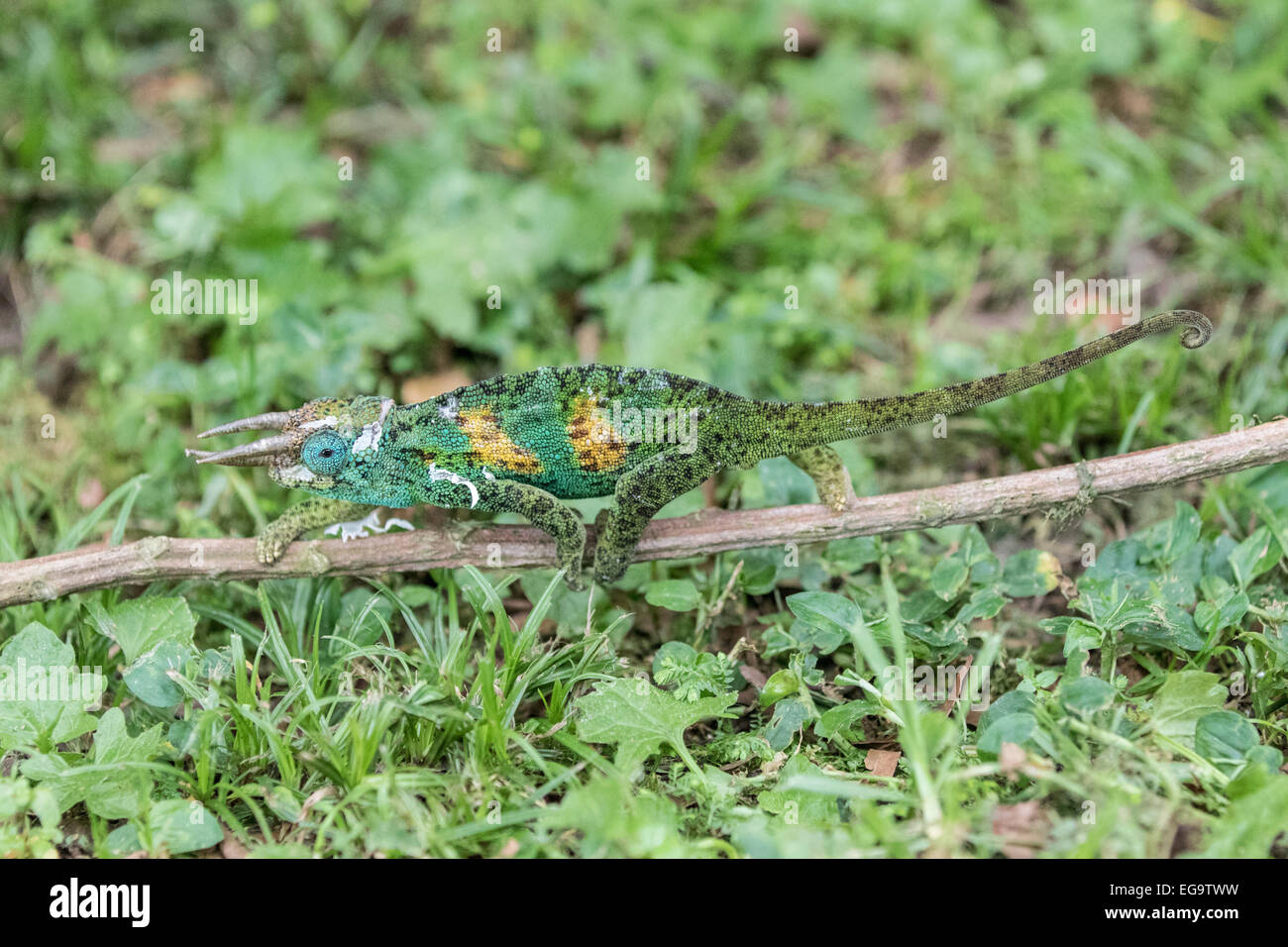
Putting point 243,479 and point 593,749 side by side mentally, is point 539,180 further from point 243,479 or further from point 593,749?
point 593,749

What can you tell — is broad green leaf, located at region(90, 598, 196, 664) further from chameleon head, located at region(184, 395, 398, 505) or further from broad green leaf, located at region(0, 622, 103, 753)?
chameleon head, located at region(184, 395, 398, 505)

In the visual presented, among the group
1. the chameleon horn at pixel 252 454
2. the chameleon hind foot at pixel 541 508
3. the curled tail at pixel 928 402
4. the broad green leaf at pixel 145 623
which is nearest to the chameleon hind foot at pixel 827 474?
the curled tail at pixel 928 402

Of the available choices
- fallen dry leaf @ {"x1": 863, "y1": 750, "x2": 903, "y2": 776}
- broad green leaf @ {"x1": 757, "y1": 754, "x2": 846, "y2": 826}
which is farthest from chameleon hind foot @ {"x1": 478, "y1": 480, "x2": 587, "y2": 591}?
fallen dry leaf @ {"x1": 863, "y1": 750, "x2": 903, "y2": 776}

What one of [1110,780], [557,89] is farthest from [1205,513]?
[557,89]

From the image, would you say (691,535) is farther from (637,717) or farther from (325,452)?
(325,452)

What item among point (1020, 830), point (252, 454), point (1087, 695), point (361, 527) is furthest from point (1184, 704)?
point (252, 454)
